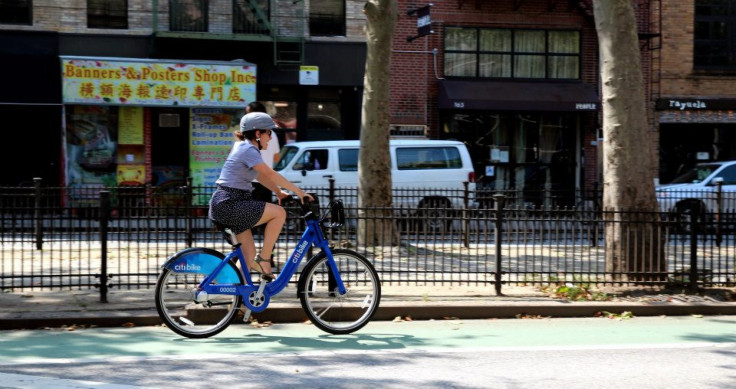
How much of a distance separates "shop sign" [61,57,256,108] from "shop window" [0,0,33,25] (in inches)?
65.9

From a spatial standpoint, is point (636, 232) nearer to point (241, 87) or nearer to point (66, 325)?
point (66, 325)

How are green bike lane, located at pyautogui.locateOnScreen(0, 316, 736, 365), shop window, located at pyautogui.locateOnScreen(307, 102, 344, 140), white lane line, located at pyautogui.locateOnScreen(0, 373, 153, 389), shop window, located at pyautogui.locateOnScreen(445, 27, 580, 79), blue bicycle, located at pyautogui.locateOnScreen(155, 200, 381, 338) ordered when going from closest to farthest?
1. white lane line, located at pyautogui.locateOnScreen(0, 373, 153, 389)
2. green bike lane, located at pyautogui.locateOnScreen(0, 316, 736, 365)
3. blue bicycle, located at pyautogui.locateOnScreen(155, 200, 381, 338)
4. shop window, located at pyautogui.locateOnScreen(307, 102, 344, 140)
5. shop window, located at pyautogui.locateOnScreen(445, 27, 580, 79)

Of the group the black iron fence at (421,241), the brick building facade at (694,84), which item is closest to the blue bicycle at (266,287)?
the black iron fence at (421,241)

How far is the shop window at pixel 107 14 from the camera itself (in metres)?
21.2

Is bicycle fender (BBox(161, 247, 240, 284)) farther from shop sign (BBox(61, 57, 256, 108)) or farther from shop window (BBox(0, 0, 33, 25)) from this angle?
shop window (BBox(0, 0, 33, 25))

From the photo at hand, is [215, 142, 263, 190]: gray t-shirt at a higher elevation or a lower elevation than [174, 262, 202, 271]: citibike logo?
higher

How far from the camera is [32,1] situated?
20703 millimetres

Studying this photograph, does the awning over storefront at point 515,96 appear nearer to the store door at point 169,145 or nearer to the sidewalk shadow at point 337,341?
the store door at point 169,145

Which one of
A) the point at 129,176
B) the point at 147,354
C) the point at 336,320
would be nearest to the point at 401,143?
the point at 129,176

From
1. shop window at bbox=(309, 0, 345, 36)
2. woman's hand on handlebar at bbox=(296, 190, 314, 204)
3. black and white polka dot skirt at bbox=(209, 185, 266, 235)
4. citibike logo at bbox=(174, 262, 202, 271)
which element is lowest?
citibike logo at bbox=(174, 262, 202, 271)

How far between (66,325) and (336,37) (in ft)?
51.8

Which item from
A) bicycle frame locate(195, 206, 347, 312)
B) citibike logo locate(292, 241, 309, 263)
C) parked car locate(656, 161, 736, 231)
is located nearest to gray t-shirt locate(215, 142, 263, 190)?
bicycle frame locate(195, 206, 347, 312)

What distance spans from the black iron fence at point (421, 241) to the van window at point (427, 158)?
318 inches

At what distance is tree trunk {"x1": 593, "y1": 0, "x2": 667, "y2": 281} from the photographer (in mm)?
9430
